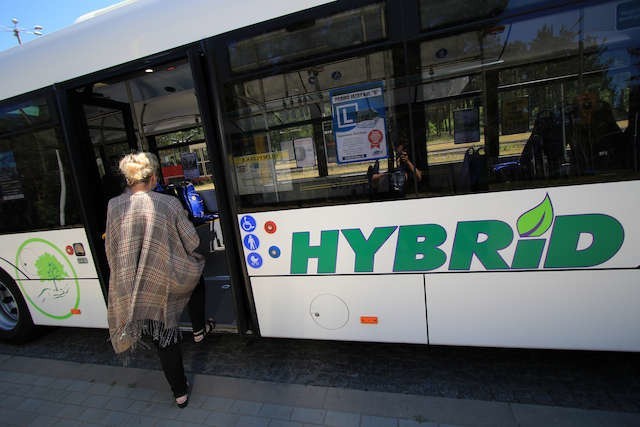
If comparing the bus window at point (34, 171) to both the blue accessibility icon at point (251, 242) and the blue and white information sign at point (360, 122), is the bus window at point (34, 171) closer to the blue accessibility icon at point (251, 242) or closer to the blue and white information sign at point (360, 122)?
the blue accessibility icon at point (251, 242)

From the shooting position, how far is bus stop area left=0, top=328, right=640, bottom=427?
2236mm

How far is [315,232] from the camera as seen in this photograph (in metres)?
2.53

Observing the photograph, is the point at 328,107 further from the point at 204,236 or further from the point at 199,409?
the point at 204,236

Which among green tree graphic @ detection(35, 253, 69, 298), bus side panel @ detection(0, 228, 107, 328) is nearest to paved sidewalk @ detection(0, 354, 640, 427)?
bus side panel @ detection(0, 228, 107, 328)

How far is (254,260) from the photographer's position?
274 cm

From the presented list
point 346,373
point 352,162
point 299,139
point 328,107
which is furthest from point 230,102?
→ point 346,373

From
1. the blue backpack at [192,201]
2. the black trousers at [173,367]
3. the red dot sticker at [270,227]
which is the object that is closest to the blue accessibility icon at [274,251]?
the red dot sticker at [270,227]

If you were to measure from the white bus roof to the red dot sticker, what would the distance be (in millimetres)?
1468

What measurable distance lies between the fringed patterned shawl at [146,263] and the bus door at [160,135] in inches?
18.8

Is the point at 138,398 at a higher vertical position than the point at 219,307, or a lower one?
lower

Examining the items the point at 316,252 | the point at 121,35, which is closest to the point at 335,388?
the point at 316,252

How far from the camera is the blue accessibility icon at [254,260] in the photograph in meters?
2.72

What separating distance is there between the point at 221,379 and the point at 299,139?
2.16 m

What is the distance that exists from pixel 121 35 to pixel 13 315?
3680 mm
